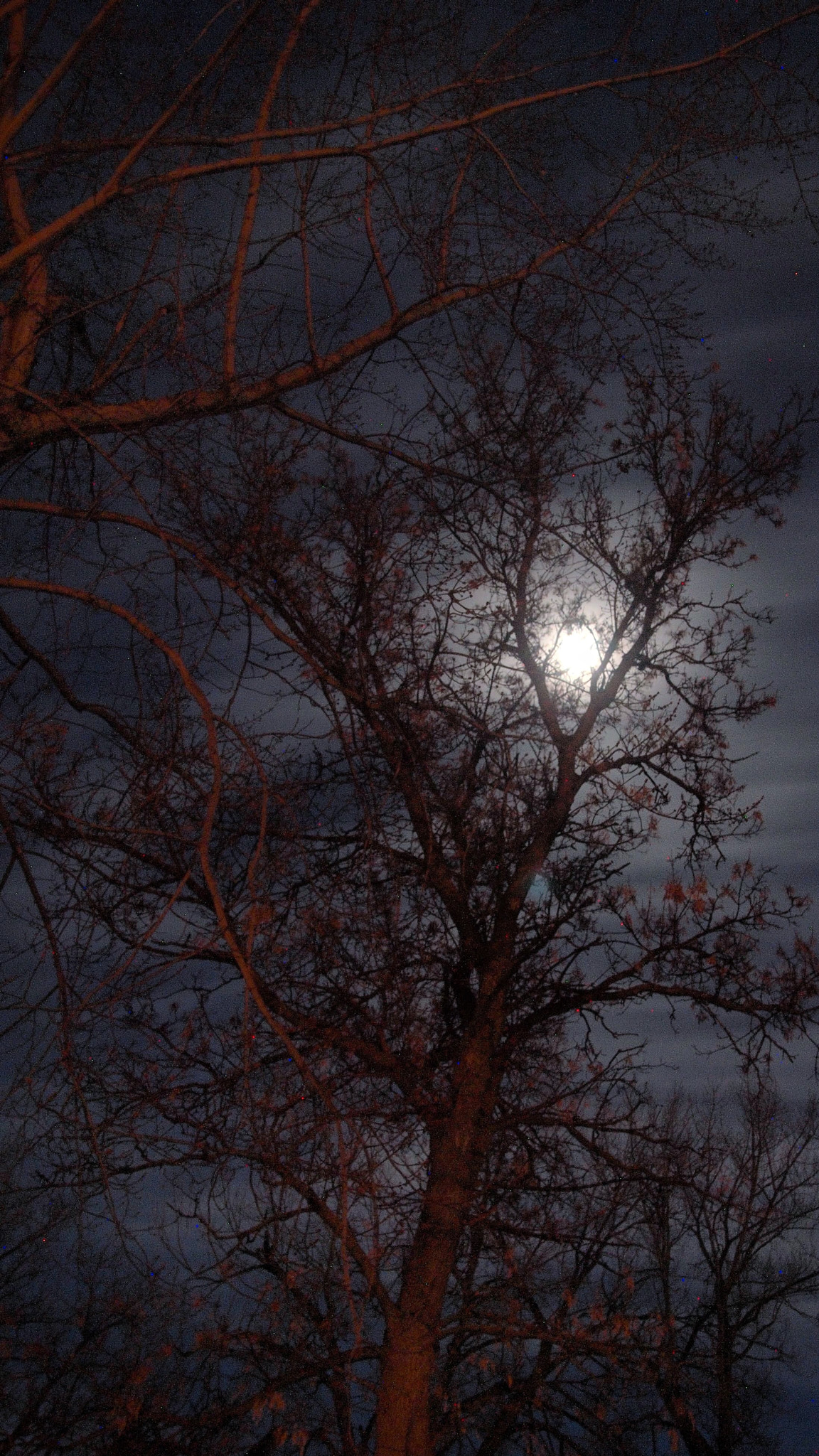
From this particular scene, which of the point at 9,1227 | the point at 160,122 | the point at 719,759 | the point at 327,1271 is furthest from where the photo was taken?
the point at 9,1227

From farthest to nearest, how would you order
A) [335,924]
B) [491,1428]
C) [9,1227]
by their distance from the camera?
[9,1227], [491,1428], [335,924]

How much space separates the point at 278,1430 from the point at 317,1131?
152 inches

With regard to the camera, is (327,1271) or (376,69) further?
(327,1271)

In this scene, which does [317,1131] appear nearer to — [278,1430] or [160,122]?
[160,122]

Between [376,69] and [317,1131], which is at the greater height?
[376,69]

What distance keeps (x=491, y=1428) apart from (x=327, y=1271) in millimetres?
4835

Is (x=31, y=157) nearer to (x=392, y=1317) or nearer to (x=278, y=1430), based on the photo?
(x=392, y=1317)

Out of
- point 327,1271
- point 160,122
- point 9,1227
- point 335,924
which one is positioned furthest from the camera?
point 9,1227

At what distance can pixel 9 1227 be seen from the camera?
1246 cm

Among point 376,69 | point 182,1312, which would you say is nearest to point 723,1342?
point 182,1312

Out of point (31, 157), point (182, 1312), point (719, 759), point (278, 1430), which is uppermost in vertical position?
point (719, 759)

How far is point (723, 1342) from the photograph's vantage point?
1317cm

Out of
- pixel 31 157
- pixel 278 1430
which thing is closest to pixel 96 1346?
pixel 278 1430

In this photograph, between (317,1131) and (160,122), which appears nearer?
(160,122)
